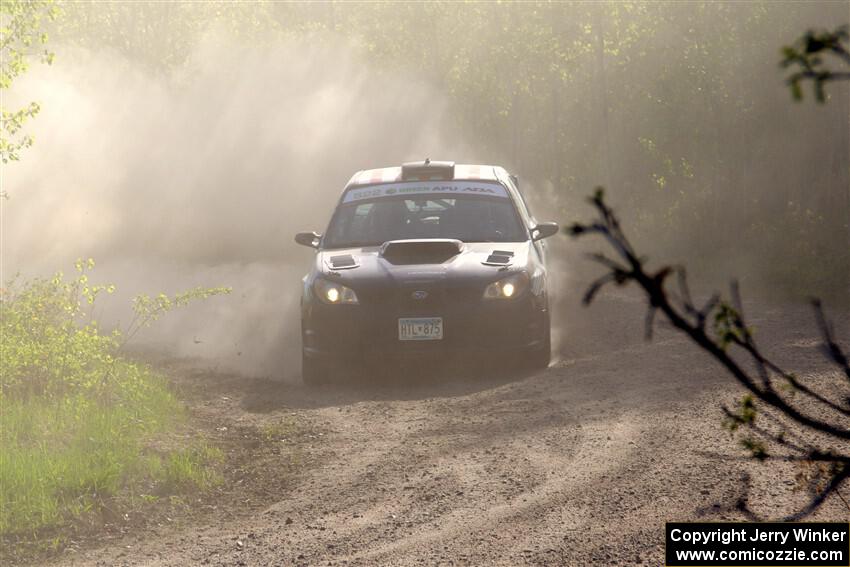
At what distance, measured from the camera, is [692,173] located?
24281 mm

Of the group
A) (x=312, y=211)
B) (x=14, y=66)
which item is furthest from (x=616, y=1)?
(x=14, y=66)

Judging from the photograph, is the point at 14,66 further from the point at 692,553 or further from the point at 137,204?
the point at 137,204

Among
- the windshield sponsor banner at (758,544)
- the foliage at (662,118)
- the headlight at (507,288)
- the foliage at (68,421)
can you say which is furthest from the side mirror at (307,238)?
the foliage at (662,118)

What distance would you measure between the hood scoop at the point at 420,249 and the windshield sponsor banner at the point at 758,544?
16.3 feet

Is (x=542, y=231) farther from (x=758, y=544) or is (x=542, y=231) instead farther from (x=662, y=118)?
(x=662, y=118)

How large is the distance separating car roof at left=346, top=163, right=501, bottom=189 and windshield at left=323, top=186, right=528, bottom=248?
319 mm

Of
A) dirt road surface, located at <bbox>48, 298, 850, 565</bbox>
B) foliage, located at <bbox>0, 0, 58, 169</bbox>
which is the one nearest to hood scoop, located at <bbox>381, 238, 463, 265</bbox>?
dirt road surface, located at <bbox>48, 298, 850, 565</bbox>

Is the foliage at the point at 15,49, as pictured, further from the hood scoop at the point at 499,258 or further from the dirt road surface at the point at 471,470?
the hood scoop at the point at 499,258

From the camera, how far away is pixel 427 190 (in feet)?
37.8

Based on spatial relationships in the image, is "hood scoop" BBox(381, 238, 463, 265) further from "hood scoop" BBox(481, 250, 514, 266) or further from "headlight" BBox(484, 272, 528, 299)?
"headlight" BBox(484, 272, 528, 299)

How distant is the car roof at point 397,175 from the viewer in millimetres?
11836

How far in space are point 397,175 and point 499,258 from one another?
200 centimetres

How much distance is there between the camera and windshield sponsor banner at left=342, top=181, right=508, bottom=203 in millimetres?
11539

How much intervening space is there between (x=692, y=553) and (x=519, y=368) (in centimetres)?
507
